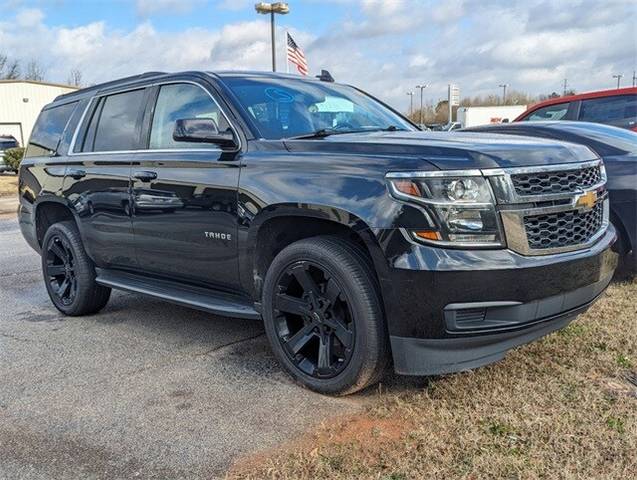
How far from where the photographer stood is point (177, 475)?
270cm

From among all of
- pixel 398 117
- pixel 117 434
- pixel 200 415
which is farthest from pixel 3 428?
pixel 398 117

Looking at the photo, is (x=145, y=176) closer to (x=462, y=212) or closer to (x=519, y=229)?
(x=462, y=212)

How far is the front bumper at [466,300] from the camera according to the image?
9.32ft

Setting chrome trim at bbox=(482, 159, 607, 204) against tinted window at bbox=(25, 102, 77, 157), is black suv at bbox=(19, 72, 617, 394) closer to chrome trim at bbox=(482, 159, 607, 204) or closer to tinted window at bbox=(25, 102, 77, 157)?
chrome trim at bbox=(482, 159, 607, 204)

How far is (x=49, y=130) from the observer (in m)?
5.79

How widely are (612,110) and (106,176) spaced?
20.0 ft

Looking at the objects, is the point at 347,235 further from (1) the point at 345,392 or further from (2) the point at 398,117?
(2) the point at 398,117

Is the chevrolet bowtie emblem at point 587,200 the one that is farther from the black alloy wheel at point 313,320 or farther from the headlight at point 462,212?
the black alloy wheel at point 313,320

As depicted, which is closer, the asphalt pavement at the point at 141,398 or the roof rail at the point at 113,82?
the asphalt pavement at the point at 141,398

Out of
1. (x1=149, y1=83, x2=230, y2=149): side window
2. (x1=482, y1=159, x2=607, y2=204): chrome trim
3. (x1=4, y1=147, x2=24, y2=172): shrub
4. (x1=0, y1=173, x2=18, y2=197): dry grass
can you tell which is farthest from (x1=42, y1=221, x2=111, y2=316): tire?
(x1=4, y1=147, x2=24, y2=172): shrub

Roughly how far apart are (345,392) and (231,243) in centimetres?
113

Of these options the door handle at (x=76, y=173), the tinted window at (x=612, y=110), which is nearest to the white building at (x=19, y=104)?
the door handle at (x=76, y=173)

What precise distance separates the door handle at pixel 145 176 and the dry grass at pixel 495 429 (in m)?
2.15

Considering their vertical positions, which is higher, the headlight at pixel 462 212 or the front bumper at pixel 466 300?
the headlight at pixel 462 212
